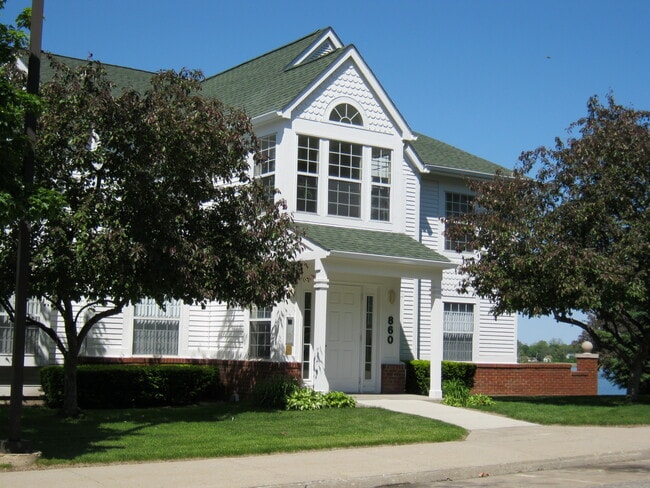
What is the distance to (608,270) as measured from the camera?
1773cm

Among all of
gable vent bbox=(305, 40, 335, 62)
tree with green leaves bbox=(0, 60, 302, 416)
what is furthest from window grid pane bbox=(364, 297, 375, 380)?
gable vent bbox=(305, 40, 335, 62)

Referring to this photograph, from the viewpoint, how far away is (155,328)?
2184 centimetres

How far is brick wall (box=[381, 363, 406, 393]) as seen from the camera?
2150 cm

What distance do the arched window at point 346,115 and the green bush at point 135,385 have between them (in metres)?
6.68

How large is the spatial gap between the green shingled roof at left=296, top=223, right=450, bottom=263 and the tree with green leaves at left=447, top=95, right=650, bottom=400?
109 centimetres

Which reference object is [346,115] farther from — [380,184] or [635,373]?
[635,373]

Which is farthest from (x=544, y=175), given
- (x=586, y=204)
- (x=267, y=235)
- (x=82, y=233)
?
(x=82, y=233)

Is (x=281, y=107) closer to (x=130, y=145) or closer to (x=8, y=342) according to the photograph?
(x=130, y=145)

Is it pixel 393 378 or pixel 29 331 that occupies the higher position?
pixel 29 331

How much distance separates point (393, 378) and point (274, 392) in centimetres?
448

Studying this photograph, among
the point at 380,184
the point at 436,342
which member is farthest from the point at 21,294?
the point at 380,184

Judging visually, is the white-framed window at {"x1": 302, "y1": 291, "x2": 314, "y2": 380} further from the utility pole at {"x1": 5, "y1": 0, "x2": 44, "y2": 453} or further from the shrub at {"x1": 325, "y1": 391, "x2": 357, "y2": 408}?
the utility pole at {"x1": 5, "y1": 0, "x2": 44, "y2": 453}

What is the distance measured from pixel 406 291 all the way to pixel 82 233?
450 inches

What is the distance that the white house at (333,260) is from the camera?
19922mm
